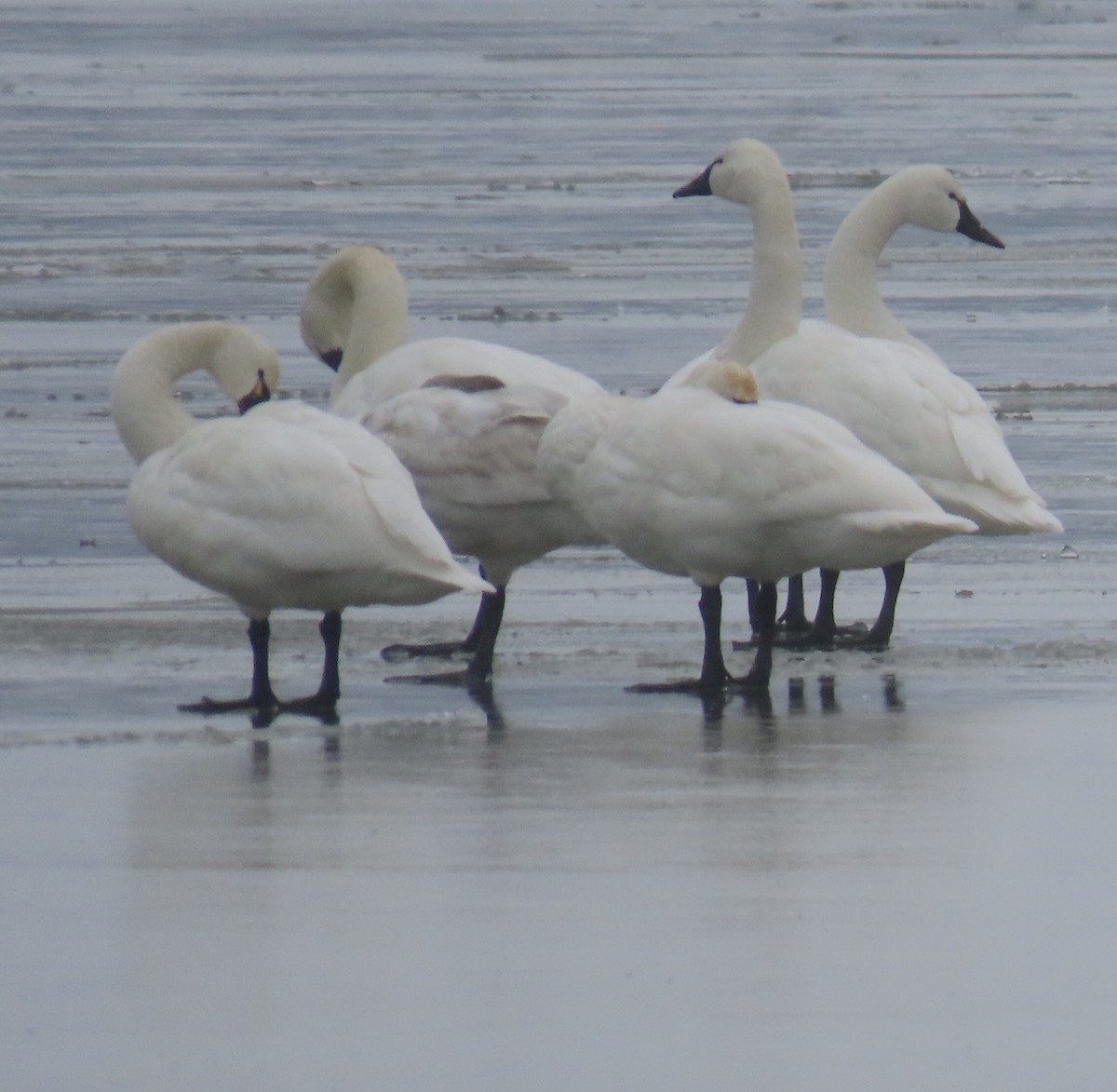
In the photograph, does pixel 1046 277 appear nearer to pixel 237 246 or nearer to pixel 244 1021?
pixel 237 246

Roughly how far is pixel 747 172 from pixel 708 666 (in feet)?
11.2

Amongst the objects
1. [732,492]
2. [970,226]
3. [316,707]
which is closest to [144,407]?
[316,707]

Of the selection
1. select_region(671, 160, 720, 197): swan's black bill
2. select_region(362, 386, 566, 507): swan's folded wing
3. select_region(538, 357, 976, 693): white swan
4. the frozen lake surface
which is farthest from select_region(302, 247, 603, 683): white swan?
select_region(671, 160, 720, 197): swan's black bill

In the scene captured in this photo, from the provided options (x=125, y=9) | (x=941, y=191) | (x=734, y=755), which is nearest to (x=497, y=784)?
(x=734, y=755)

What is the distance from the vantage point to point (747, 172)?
37.4 ft

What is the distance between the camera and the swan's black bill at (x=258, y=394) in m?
9.42

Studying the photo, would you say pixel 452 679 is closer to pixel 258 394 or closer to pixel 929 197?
pixel 258 394

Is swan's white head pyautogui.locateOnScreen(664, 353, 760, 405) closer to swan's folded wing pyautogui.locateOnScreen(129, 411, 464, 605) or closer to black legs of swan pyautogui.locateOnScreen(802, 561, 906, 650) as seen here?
black legs of swan pyautogui.locateOnScreen(802, 561, 906, 650)

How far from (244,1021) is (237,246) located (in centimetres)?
1455

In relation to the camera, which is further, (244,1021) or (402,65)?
(402,65)

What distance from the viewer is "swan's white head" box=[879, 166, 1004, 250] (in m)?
12.0

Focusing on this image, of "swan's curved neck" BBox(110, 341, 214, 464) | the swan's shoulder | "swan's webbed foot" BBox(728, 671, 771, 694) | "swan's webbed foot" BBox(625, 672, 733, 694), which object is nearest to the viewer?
the swan's shoulder

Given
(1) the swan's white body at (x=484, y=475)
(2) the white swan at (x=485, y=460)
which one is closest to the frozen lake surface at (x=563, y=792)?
(2) the white swan at (x=485, y=460)

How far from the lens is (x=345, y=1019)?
522 centimetres
